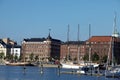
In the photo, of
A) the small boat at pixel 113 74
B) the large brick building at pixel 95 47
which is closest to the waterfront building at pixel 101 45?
the large brick building at pixel 95 47

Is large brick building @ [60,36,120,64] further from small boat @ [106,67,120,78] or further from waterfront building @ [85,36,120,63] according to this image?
small boat @ [106,67,120,78]

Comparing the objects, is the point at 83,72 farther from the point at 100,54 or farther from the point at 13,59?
the point at 13,59

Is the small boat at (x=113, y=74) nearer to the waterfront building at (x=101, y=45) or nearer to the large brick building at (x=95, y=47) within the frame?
the large brick building at (x=95, y=47)

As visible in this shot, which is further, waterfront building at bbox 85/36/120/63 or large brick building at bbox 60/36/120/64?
waterfront building at bbox 85/36/120/63

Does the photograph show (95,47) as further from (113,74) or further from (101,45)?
(113,74)

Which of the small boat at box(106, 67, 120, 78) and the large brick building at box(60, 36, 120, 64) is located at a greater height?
the large brick building at box(60, 36, 120, 64)

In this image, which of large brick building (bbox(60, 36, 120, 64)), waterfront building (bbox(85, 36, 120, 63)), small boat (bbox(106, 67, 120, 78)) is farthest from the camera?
waterfront building (bbox(85, 36, 120, 63))

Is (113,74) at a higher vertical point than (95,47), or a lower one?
lower

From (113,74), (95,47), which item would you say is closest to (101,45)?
(95,47)

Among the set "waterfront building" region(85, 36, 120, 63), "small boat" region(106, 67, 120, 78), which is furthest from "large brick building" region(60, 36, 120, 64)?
"small boat" region(106, 67, 120, 78)

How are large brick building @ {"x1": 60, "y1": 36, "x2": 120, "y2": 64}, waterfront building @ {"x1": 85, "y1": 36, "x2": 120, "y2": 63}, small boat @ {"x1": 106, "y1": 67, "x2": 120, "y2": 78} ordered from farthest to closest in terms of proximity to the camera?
waterfront building @ {"x1": 85, "y1": 36, "x2": 120, "y2": 63} → large brick building @ {"x1": 60, "y1": 36, "x2": 120, "y2": 64} → small boat @ {"x1": 106, "y1": 67, "x2": 120, "y2": 78}

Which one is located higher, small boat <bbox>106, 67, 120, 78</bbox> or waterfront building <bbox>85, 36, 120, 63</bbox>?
waterfront building <bbox>85, 36, 120, 63</bbox>

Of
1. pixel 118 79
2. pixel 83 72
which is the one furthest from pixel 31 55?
pixel 118 79

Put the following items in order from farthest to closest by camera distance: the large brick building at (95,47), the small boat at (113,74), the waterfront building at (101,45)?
the waterfront building at (101,45) < the large brick building at (95,47) < the small boat at (113,74)
